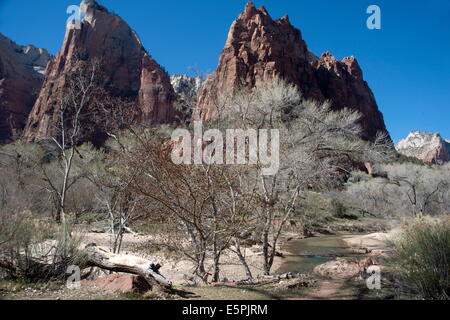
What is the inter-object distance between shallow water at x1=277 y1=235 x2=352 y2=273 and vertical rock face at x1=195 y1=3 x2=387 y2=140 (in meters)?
40.4

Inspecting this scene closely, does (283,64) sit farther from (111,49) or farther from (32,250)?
(32,250)

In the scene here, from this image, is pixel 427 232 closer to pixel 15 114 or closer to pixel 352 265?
pixel 352 265

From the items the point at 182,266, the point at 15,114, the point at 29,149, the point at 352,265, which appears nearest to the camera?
the point at 352,265

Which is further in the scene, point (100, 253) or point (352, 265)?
point (352, 265)

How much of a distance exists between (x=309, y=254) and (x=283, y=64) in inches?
2386

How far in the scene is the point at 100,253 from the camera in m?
6.21

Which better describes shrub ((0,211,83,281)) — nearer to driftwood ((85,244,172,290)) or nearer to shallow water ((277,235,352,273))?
driftwood ((85,244,172,290))

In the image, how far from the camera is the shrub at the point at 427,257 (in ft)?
15.1

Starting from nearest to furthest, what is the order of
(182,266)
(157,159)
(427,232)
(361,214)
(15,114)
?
(427,232)
(157,159)
(182,266)
(361,214)
(15,114)

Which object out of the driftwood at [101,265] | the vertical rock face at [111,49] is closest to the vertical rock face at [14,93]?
the vertical rock face at [111,49]

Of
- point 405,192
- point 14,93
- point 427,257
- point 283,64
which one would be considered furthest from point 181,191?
point 14,93

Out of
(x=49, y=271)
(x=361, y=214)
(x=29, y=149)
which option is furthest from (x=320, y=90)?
(x=49, y=271)

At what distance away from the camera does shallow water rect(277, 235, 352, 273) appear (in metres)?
12.6
